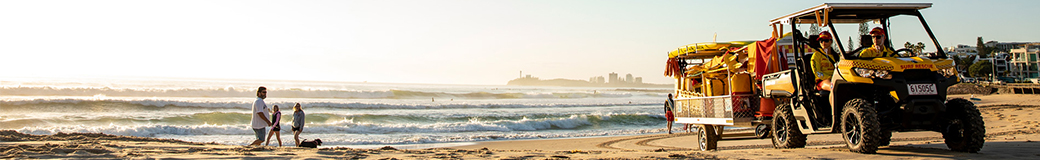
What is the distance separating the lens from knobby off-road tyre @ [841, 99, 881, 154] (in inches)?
236

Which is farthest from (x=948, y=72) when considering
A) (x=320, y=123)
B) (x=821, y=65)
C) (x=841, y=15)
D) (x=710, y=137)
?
(x=320, y=123)

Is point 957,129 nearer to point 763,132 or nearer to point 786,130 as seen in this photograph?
point 786,130

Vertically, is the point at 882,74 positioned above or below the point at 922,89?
above

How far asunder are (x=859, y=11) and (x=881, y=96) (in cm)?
134

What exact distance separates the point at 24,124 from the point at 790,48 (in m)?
25.1

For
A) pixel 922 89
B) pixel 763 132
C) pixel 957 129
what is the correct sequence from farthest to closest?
1. pixel 763 132
2. pixel 957 129
3. pixel 922 89

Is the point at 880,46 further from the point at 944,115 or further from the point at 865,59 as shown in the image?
the point at 944,115

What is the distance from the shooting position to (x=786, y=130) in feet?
25.1

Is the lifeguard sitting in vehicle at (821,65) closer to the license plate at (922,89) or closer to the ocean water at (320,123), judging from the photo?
the license plate at (922,89)

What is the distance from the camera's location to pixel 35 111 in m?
29.1

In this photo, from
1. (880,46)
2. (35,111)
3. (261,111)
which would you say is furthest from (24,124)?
(880,46)

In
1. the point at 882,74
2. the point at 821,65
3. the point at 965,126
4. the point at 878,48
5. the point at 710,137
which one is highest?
the point at 878,48

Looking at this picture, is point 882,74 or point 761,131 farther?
point 761,131

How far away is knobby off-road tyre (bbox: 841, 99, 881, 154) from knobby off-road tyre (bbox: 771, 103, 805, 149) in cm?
91
